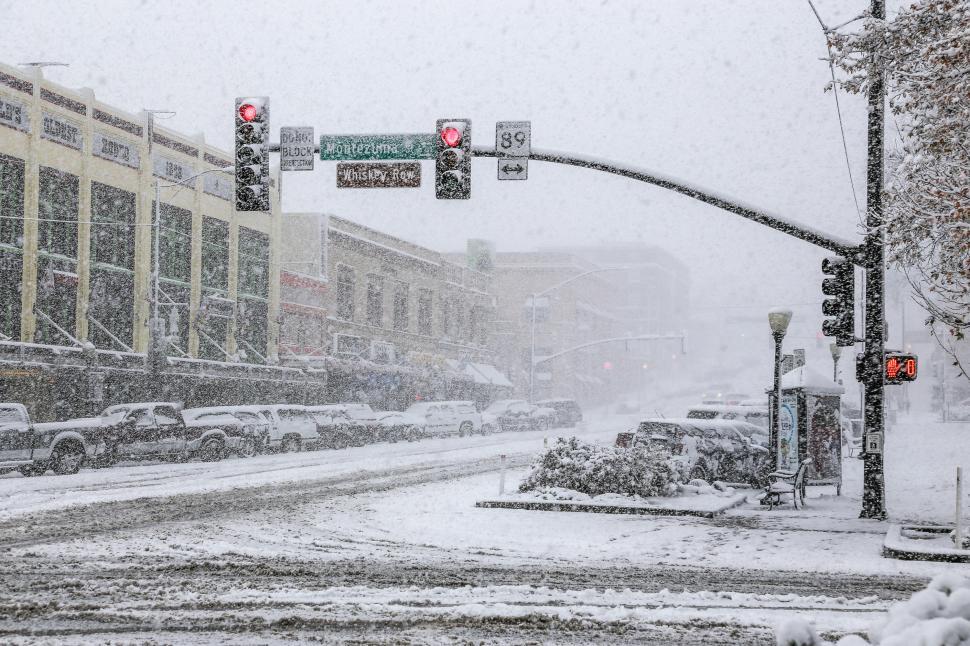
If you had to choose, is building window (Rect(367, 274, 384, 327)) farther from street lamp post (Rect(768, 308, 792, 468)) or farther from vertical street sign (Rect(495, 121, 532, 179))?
vertical street sign (Rect(495, 121, 532, 179))

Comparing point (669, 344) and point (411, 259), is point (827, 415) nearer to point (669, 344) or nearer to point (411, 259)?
point (411, 259)

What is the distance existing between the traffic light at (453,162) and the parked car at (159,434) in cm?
1469

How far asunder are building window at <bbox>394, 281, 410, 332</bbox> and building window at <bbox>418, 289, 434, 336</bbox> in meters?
Answer: 2.15

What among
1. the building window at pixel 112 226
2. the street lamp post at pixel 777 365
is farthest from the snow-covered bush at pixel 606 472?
the building window at pixel 112 226

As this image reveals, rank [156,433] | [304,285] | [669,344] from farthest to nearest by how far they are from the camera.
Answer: [669,344], [304,285], [156,433]

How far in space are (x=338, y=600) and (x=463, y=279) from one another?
61501 mm

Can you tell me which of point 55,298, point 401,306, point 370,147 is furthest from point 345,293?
point 370,147

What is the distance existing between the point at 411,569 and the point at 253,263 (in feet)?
121

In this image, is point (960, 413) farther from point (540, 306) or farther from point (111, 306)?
point (111, 306)

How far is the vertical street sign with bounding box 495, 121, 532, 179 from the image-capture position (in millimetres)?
15008

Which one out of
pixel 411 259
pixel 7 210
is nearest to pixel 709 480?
pixel 7 210

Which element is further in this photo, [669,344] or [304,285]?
[669,344]

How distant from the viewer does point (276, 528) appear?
14273mm

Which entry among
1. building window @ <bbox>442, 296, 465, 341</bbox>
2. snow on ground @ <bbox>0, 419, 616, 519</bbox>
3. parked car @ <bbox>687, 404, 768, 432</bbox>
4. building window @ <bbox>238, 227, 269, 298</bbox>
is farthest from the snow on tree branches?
building window @ <bbox>442, 296, 465, 341</bbox>
